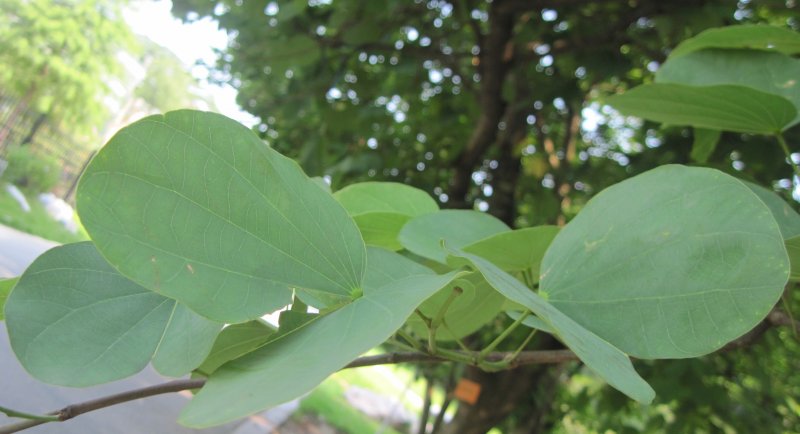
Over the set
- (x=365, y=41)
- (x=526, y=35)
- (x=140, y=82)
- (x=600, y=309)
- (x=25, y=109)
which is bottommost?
(x=140, y=82)

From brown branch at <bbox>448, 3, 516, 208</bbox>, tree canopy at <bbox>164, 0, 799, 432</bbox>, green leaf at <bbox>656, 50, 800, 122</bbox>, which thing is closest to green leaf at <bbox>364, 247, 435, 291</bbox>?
green leaf at <bbox>656, 50, 800, 122</bbox>

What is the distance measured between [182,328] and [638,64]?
4.90 feet

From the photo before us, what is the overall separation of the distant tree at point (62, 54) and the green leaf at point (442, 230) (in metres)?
5.23

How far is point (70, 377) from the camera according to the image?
0.20 m

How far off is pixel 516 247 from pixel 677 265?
0.07 metres

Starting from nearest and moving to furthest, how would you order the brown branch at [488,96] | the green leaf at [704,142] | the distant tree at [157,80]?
the green leaf at [704,142] → the brown branch at [488,96] → the distant tree at [157,80]

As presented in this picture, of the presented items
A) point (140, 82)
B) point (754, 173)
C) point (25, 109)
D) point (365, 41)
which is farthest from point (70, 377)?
point (140, 82)

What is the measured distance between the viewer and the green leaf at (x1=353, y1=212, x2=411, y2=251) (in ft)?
0.94

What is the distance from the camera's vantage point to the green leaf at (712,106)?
31cm

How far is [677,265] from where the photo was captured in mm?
213

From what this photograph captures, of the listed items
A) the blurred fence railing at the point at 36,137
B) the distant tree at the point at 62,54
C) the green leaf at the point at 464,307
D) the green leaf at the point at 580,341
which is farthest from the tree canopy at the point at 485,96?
the distant tree at the point at 62,54

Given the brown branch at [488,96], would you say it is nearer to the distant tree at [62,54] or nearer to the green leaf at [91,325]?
the green leaf at [91,325]

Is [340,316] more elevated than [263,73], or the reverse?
[340,316]

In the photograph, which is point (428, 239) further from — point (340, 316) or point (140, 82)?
point (140, 82)
